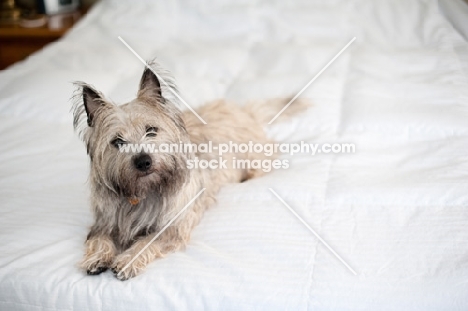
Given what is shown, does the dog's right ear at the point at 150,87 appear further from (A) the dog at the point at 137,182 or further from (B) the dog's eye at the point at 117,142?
(B) the dog's eye at the point at 117,142

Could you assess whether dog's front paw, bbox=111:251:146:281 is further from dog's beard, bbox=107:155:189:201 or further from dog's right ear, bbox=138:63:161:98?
dog's right ear, bbox=138:63:161:98

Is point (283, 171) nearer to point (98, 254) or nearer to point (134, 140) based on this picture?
point (134, 140)

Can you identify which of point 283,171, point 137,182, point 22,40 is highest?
point 137,182

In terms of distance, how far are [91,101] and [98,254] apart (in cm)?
39

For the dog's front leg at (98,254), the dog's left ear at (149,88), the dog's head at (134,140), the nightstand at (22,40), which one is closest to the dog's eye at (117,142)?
the dog's head at (134,140)

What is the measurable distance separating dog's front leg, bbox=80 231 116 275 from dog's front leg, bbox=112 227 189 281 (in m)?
0.03

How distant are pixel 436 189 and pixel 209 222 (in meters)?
0.65

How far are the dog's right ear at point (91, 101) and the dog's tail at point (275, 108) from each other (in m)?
0.82

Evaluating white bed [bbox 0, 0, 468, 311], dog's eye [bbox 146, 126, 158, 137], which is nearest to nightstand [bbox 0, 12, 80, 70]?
white bed [bbox 0, 0, 468, 311]

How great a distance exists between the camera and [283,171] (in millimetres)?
1801

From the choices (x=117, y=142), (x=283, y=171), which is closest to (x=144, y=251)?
(x=117, y=142)

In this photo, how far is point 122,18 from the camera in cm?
290

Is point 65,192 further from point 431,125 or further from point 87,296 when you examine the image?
point 431,125

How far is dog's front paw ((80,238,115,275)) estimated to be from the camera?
4.47 feet
